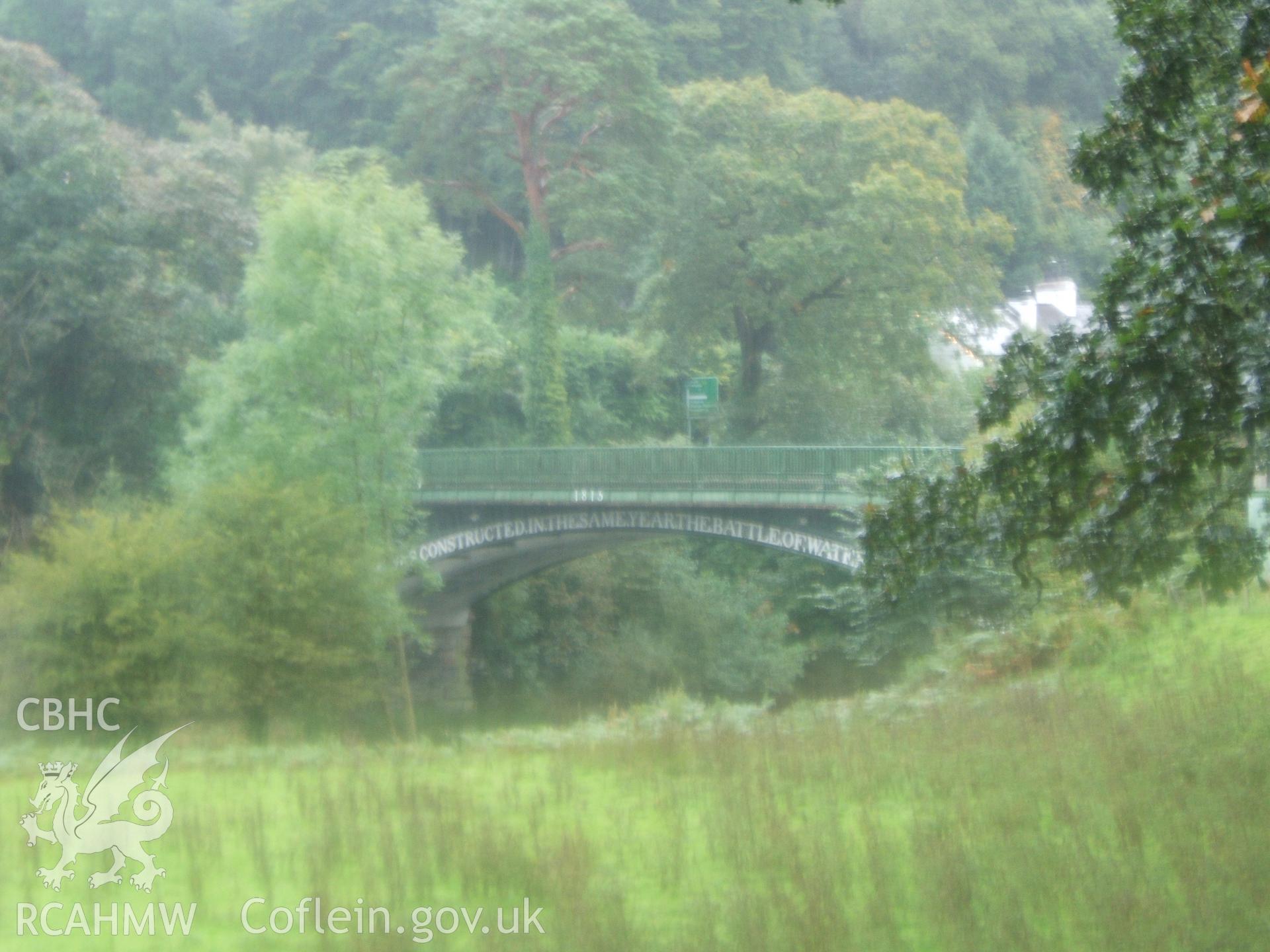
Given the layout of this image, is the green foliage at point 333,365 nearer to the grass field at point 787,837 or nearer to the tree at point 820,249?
the tree at point 820,249

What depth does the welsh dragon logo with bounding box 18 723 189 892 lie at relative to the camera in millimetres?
6402

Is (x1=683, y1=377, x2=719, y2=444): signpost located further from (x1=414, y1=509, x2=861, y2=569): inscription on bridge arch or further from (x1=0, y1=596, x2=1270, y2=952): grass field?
(x1=0, y1=596, x2=1270, y2=952): grass field

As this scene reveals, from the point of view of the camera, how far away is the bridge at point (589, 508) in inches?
942

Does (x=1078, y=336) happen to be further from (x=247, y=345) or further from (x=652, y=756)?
(x=247, y=345)

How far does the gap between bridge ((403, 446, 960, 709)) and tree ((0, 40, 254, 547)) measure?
601cm

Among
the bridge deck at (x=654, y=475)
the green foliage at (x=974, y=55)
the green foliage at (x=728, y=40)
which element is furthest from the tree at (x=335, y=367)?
the green foliage at (x=728, y=40)

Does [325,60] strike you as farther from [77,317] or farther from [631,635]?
[631,635]

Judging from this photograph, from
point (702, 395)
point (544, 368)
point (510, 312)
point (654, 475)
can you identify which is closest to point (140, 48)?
point (510, 312)

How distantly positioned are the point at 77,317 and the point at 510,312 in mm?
15058

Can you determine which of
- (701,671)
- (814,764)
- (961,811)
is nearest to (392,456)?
(701,671)

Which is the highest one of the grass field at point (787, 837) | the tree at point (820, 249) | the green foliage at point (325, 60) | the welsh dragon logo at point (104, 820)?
the green foliage at point (325, 60)

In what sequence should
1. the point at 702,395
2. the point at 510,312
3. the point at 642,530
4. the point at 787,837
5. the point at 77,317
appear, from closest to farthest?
the point at 787,837 < the point at 642,530 < the point at 77,317 < the point at 702,395 < the point at 510,312

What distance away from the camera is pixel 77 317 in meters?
28.5

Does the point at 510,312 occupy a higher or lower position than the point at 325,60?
lower
